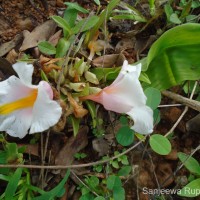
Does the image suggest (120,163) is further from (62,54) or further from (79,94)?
(62,54)

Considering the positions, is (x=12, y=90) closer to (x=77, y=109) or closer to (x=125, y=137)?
(x=77, y=109)

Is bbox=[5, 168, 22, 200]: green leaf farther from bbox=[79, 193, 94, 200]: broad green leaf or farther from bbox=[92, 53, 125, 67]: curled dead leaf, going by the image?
bbox=[92, 53, 125, 67]: curled dead leaf

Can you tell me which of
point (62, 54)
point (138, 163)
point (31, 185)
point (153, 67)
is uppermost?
point (62, 54)

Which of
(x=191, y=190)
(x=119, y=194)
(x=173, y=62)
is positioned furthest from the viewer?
(x=173, y=62)

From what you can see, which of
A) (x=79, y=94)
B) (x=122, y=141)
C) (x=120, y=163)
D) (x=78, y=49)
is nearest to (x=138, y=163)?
(x=120, y=163)

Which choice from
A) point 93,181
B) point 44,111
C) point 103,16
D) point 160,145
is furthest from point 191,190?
point 103,16

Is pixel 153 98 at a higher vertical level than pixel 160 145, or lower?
higher

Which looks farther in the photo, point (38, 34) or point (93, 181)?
point (38, 34)
